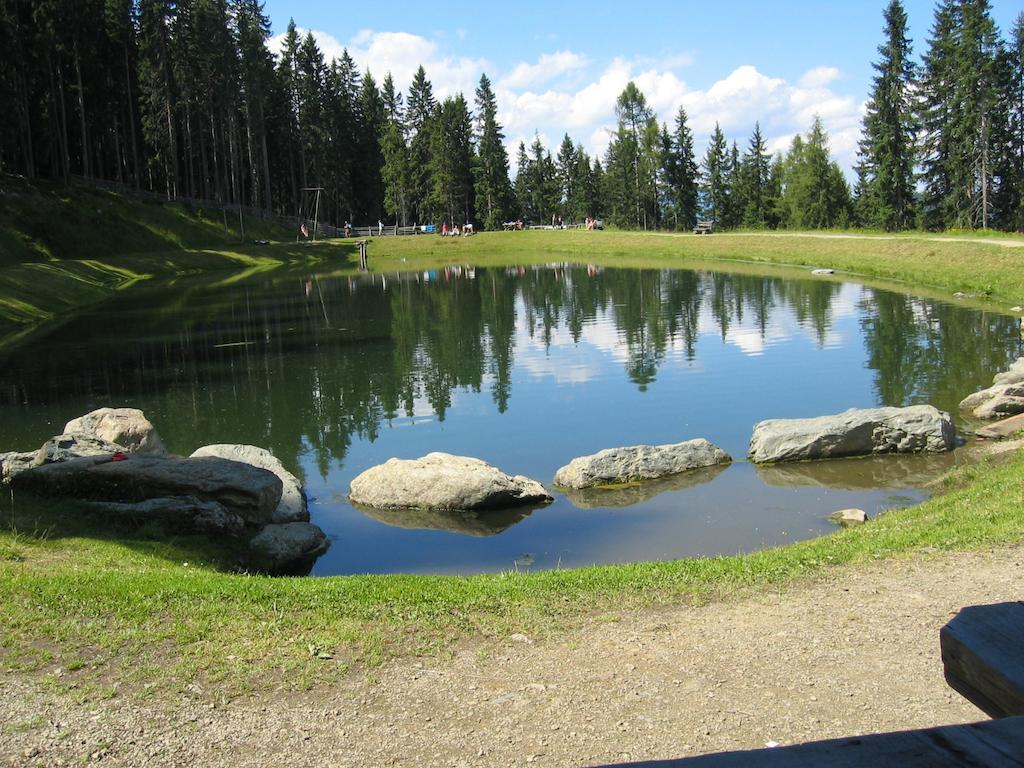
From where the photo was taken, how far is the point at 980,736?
2.41 metres

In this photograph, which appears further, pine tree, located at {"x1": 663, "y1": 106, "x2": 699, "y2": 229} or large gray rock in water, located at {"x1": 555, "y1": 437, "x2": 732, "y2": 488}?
pine tree, located at {"x1": 663, "y1": 106, "x2": 699, "y2": 229}

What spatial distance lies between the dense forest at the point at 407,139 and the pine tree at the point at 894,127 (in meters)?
0.16

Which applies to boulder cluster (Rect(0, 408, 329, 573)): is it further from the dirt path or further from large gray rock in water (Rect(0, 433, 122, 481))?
the dirt path

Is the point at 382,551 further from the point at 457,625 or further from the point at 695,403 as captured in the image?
the point at 695,403

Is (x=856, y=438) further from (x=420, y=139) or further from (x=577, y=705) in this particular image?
(x=420, y=139)

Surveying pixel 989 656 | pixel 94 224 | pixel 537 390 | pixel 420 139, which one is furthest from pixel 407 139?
pixel 989 656

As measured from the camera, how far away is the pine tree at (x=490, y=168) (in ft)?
383

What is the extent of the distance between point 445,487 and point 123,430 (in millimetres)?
6430

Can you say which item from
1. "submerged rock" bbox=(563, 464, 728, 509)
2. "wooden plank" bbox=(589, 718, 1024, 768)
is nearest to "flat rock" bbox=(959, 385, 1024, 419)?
"submerged rock" bbox=(563, 464, 728, 509)

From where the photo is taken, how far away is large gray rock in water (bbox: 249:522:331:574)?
43.3 feet

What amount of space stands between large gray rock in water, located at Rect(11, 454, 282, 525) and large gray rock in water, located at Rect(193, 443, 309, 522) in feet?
2.46

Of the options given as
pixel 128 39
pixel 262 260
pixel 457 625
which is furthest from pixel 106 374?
pixel 128 39

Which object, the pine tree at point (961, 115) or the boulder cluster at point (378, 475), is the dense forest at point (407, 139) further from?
the boulder cluster at point (378, 475)

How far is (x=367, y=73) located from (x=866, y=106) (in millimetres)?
72437
